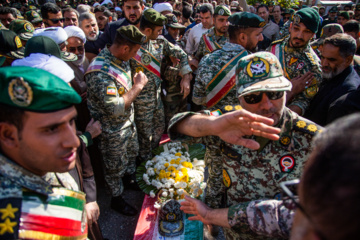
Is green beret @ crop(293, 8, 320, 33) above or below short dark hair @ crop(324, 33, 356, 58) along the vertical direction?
above

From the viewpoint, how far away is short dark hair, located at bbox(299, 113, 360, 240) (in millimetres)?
603

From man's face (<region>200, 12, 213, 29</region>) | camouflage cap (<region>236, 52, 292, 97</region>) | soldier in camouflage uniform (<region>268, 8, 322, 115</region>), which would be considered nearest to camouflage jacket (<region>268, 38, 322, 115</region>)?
soldier in camouflage uniform (<region>268, 8, 322, 115</region>)

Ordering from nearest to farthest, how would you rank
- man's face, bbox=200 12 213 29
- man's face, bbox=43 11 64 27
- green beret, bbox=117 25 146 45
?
1. green beret, bbox=117 25 146 45
2. man's face, bbox=43 11 64 27
3. man's face, bbox=200 12 213 29

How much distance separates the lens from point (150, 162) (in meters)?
3.54

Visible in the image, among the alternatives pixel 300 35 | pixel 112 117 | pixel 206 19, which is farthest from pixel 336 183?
pixel 206 19

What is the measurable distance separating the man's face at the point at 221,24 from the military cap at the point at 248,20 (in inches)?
65.5

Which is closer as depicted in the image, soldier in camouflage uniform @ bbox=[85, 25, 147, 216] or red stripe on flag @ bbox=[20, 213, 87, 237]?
red stripe on flag @ bbox=[20, 213, 87, 237]

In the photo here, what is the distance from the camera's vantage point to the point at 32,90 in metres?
1.16

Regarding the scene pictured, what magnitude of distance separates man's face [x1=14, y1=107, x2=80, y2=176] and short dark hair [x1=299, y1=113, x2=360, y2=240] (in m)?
1.19

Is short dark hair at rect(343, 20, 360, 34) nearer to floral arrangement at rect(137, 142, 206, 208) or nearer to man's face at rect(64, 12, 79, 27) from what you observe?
floral arrangement at rect(137, 142, 206, 208)

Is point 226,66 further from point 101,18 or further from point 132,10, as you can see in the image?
point 101,18

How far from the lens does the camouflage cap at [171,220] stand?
8.64 feet

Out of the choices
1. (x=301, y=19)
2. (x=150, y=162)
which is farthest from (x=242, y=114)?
(x=301, y=19)

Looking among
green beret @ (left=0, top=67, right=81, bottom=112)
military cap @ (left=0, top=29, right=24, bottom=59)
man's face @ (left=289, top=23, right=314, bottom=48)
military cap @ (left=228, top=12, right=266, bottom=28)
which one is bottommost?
military cap @ (left=0, top=29, right=24, bottom=59)
